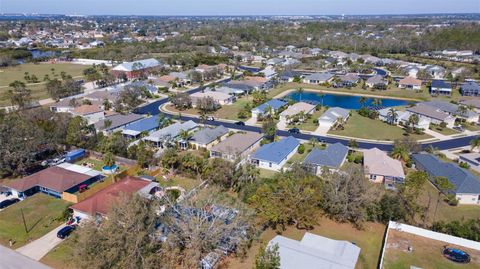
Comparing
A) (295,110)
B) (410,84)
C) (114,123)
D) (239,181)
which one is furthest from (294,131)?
(410,84)

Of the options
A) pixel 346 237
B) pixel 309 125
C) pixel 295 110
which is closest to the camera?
pixel 346 237

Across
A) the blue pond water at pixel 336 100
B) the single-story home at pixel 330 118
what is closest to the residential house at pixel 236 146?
the single-story home at pixel 330 118

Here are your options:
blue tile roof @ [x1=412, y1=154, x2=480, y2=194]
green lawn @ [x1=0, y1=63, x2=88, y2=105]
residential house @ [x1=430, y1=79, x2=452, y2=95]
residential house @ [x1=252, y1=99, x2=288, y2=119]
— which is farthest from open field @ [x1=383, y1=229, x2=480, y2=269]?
green lawn @ [x1=0, y1=63, x2=88, y2=105]

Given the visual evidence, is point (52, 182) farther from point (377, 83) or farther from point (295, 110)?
point (377, 83)

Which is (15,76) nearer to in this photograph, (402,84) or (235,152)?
(235,152)

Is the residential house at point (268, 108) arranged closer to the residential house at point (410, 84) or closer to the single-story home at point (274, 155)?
the single-story home at point (274, 155)

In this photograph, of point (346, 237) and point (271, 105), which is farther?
point (271, 105)

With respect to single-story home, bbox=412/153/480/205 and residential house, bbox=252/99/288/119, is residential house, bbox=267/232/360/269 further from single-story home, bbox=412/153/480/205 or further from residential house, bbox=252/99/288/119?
residential house, bbox=252/99/288/119
